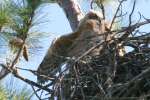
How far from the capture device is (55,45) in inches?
204

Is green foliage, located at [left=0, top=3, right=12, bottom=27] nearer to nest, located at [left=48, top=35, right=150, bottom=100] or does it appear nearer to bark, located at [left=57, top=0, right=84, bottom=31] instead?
bark, located at [left=57, top=0, right=84, bottom=31]

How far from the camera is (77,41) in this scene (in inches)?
197

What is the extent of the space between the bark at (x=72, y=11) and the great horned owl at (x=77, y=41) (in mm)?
281

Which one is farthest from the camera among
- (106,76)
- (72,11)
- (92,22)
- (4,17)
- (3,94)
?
(72,11)

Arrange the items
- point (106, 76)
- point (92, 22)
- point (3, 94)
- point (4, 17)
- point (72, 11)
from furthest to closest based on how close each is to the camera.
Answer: point (72, 11) < point (4, 17) < point (92, 22) < point (3, 94) < point (106, 76)

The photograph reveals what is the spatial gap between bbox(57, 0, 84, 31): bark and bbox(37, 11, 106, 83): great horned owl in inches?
11.1

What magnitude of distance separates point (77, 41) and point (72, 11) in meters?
0.62

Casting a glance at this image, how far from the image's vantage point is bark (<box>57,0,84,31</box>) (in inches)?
217

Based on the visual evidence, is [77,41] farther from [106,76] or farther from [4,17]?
[106,76]

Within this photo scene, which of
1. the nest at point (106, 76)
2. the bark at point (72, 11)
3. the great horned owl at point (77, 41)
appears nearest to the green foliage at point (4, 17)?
the great horned owl at point (77, 41)

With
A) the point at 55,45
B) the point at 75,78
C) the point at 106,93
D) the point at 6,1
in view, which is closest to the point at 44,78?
the point at 75,78

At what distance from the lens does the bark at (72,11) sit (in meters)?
5.50

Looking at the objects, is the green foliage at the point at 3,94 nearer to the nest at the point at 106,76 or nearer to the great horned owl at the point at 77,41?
the great horned owl at the point at 77,41

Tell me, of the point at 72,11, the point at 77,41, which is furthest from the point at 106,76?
the point at 72,11
